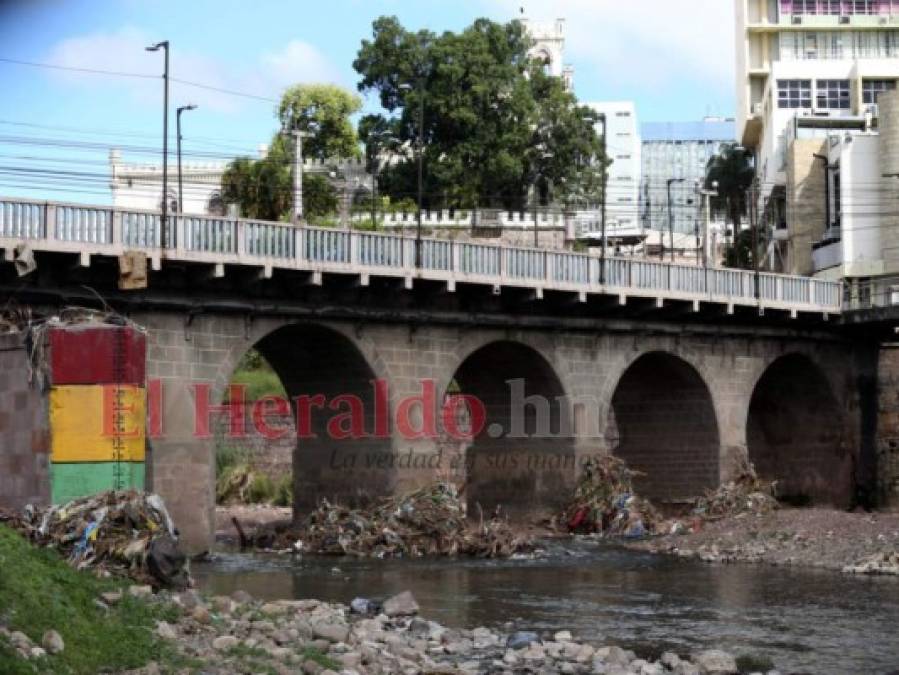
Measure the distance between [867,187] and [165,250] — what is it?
37456 mm

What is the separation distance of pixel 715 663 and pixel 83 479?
10697 mm

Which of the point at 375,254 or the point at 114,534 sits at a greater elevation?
the point at 375,254

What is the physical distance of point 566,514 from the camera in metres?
44.2

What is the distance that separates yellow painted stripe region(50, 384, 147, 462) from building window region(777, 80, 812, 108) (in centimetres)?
6505

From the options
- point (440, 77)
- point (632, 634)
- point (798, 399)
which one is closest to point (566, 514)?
point (798, 399)

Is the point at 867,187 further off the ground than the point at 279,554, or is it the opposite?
the point at 867,187

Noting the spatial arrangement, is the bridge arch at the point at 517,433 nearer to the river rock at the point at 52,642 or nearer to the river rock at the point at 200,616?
the river rock at the point at 200,616

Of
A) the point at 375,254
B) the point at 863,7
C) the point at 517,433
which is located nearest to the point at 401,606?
the point at 375,254

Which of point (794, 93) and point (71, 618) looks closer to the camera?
point (71, 618)

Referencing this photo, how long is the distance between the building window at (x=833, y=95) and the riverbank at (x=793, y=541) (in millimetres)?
48638

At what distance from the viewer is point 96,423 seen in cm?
2620

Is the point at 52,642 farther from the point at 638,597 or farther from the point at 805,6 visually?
the point at 805,6

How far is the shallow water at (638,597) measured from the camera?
23.8 metres

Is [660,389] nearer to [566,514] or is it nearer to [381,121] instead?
[566,514]
